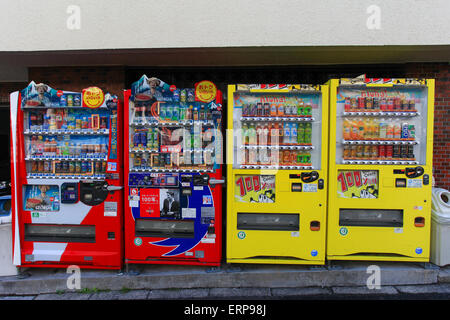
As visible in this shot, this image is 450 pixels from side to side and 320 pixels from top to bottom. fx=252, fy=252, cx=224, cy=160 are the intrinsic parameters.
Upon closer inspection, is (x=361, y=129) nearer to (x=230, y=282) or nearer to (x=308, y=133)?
(x=308, y=133)

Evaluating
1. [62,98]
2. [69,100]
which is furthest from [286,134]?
[62,98]

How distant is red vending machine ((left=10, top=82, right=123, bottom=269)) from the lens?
323 centimetres

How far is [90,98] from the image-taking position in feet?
10.5

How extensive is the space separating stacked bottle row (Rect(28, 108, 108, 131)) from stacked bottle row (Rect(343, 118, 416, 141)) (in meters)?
3.19

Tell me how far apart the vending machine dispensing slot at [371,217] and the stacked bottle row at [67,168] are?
324cm

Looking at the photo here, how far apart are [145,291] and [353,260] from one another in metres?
2.77

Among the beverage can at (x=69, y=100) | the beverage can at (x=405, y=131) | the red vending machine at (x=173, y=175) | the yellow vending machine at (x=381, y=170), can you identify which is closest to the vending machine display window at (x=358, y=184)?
the yellow vending machine at (x=381, y=170)

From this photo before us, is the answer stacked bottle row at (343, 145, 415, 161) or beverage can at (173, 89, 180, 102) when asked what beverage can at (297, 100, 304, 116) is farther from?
beverage can at (173, 89, 180, 102)

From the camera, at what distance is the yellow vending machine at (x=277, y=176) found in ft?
10.5

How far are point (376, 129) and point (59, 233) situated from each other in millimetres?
4420

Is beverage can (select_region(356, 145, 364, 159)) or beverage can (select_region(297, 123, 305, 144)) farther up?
beverage can (select_region(297, 123, 305, 144))

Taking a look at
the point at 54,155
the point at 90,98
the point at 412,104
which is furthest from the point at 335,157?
the point at 54,155

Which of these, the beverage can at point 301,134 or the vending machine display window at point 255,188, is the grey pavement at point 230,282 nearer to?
the vending machine display window at point 255,188

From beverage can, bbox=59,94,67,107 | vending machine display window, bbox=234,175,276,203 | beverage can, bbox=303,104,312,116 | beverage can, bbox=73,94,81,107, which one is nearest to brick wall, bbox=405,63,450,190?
beverage can, bbox=303,104,312,116
